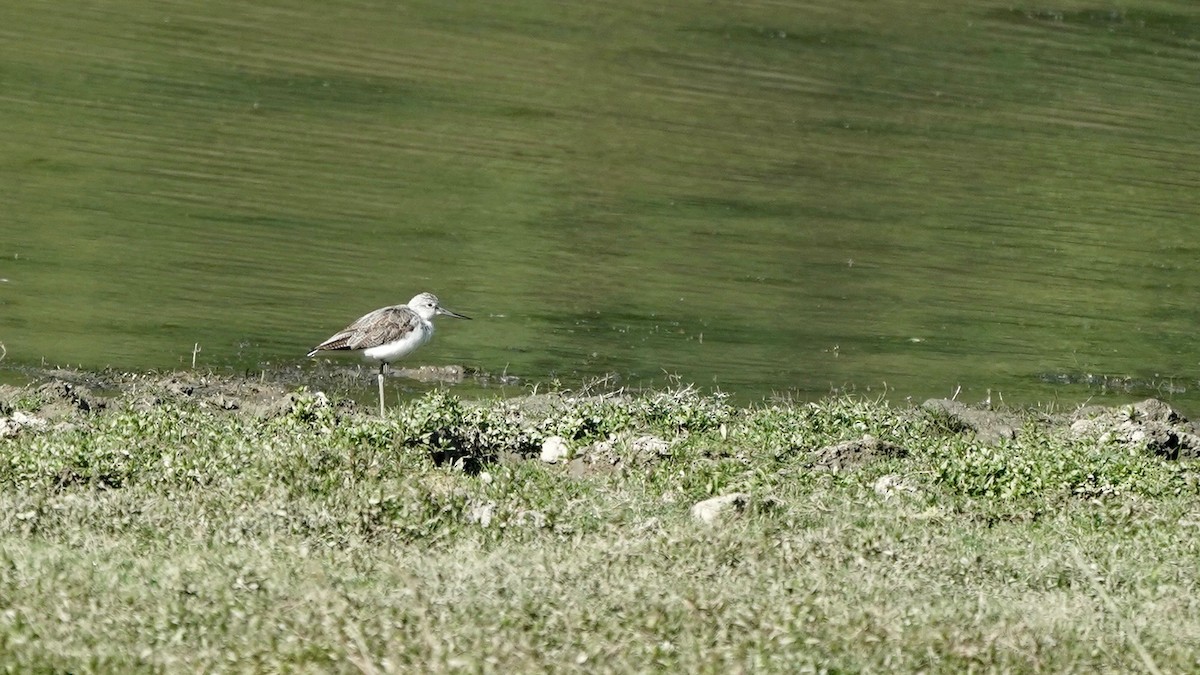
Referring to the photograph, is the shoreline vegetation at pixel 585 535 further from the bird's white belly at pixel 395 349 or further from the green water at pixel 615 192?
the green water at pixel 615 192

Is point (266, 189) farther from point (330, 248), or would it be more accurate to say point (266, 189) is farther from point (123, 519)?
point (123, 519)

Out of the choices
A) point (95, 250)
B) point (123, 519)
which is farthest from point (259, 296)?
point (123, 519)

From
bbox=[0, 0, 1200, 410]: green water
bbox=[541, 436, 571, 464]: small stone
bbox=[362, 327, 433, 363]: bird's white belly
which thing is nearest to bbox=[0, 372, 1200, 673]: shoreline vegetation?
bbox=[541, 436, 571, 464]: small stone

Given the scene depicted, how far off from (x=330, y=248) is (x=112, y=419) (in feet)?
26.1

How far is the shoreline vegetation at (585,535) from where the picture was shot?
24.2ft

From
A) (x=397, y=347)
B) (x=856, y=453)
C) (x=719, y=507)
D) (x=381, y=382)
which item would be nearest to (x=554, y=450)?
(x=719, y=507)

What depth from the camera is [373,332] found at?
13727 millimetres

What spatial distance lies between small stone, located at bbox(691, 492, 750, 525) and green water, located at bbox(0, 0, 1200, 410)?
4.86m

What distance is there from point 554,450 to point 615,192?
11.7m

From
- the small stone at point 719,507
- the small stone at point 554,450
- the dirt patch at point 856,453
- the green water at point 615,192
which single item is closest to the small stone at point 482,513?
the small stone at point 719,507

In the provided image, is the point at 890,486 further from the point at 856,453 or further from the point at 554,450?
the point at 554,450

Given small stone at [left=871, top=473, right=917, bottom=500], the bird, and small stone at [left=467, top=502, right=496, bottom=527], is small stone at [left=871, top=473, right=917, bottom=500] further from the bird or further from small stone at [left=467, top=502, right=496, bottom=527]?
the bird

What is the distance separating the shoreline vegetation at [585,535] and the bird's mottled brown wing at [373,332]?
0.59m

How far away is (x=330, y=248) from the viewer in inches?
749
